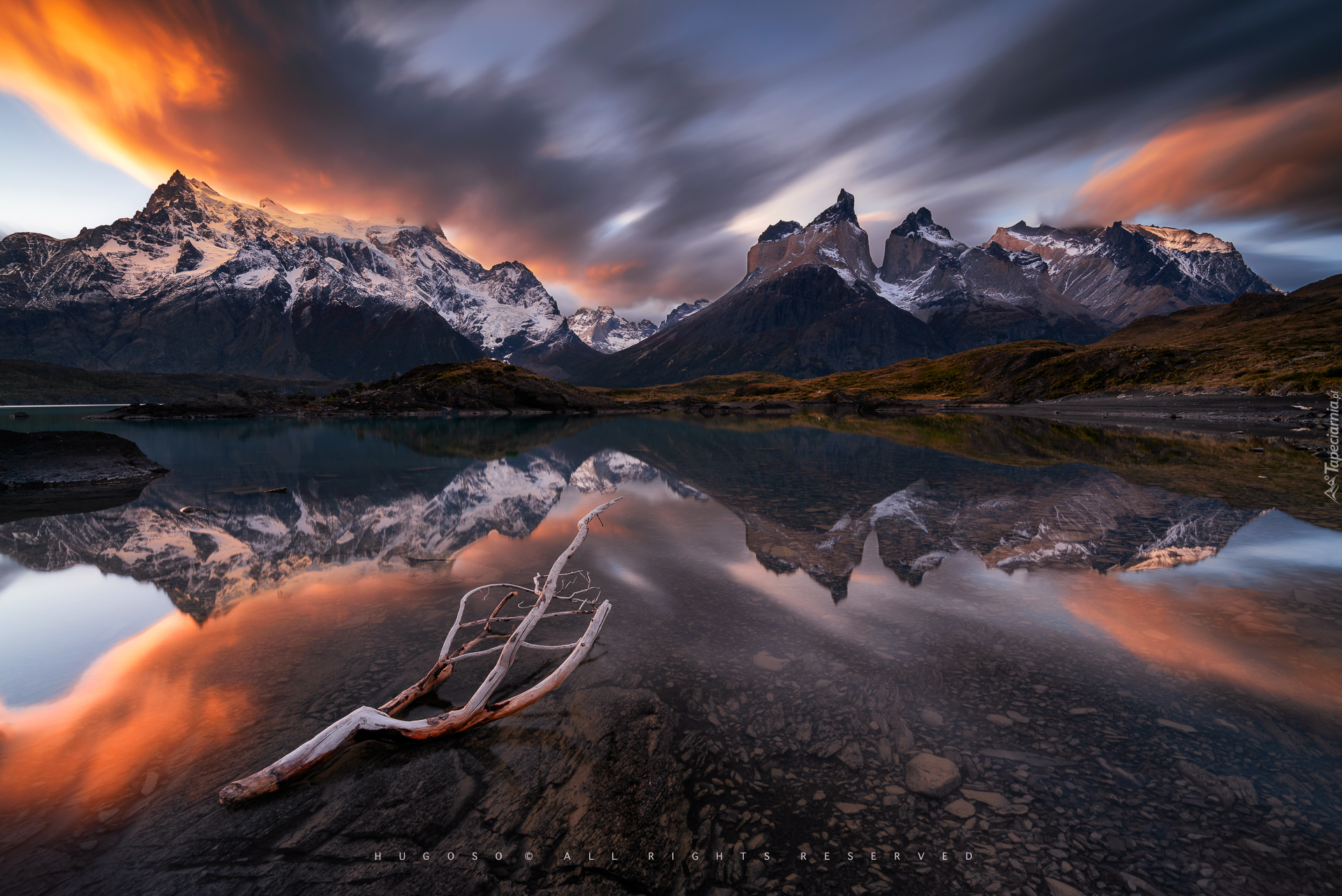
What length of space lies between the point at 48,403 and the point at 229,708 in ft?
912

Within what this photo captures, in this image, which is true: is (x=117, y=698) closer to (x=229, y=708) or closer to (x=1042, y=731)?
(x=229, y=708)

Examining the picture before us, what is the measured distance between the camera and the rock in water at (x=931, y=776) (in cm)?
691

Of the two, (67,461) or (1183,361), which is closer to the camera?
(67,461)

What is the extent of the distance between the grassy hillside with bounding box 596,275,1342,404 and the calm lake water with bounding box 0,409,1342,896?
9510 centimetres

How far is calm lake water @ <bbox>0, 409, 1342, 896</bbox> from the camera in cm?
588

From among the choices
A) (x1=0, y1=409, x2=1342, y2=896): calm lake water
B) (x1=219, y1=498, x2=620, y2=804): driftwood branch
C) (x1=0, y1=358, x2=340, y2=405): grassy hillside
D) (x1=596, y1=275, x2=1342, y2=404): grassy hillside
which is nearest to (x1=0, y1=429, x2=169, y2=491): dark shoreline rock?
(x1=0, y1=409, x2=1342, y2=896): calm lake water

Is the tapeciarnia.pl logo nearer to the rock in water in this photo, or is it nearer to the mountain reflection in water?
the mountain reflection in water

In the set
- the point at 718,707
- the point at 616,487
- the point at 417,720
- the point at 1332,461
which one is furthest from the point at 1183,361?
the point at 417,720

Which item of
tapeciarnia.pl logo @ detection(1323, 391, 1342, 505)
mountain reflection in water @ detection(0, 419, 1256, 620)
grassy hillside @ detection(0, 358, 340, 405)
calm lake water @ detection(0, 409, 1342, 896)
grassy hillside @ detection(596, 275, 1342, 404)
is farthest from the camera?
grassy hillside @ detection(0, 358, 340, 405)

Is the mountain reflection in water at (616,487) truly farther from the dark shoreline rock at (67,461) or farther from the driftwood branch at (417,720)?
the driftwood branch at (417,720)

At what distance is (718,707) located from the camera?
8.95m

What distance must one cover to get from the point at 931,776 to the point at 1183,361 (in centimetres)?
14551

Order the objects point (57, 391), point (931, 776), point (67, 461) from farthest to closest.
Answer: point (57, 391)
point (67, 461)
point (931, 776)

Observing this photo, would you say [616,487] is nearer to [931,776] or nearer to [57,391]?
[931,776]
